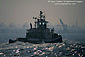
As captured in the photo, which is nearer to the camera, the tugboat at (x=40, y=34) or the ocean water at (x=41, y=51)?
the ocean water at (x=41, y=51)

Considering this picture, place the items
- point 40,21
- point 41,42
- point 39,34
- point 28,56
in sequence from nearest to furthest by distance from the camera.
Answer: point 28,56
point 41,42
point 39,34
point 40,21

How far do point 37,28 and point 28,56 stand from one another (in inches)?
1395

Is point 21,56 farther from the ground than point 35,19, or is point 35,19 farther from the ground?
point 35,19

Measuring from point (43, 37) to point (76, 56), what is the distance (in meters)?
33.1

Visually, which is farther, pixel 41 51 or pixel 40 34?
pixel 40 34

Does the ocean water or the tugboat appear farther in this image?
the tugboat

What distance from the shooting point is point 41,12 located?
72375 millimetres

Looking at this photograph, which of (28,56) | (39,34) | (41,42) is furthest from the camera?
(39,34)

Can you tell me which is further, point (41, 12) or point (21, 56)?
point (41, 12)

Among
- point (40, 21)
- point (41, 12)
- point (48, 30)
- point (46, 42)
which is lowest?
point (46, 42)

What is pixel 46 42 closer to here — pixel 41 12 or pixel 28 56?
pixel 41 12

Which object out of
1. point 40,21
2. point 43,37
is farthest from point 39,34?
point 40,21

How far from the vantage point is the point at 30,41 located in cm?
6531

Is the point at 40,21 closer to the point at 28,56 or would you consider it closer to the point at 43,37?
the point at 43,37
